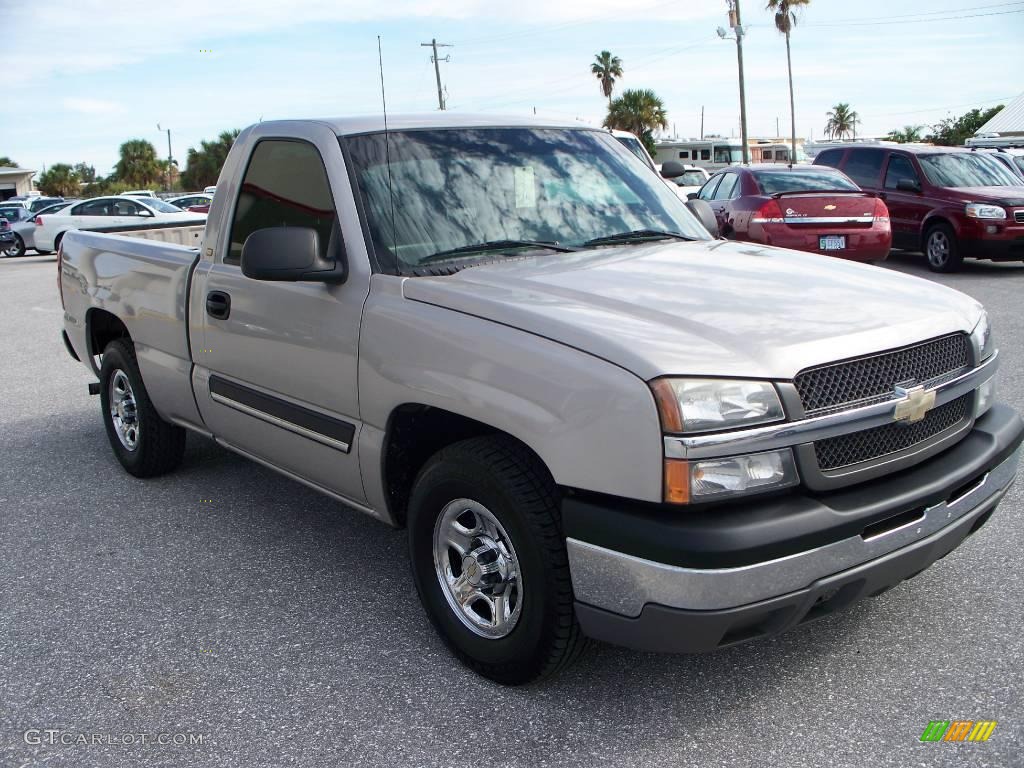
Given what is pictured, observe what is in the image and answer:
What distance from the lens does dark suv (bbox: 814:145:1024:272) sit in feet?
41.3

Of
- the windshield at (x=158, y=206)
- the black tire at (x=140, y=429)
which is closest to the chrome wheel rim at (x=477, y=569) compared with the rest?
the black tire at (x=140, y=429)

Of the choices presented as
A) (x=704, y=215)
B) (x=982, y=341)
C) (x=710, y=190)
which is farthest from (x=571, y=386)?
(x=710, y=190)

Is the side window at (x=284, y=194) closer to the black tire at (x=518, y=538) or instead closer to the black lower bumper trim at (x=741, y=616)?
the black tire at (x=518, y=538)

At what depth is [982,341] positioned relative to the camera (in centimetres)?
330

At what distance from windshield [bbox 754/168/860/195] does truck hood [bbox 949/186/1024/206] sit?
158 centimetres

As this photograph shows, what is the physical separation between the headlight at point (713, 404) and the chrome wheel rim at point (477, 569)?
0.71 metres

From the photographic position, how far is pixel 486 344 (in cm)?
291

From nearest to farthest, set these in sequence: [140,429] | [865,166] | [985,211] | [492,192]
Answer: [492,192]
[140,429]
[985,211]
[865,166]

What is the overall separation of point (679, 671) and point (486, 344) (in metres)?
1.26

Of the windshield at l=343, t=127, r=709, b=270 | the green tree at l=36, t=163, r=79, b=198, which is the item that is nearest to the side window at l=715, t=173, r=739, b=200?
the windshield at l=343, t=127, r=709, b=270

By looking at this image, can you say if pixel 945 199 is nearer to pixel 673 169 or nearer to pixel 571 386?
pixel 673 169

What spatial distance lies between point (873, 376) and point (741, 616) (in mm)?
783

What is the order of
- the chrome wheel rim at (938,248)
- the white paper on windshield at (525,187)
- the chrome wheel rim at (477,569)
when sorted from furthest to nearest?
the chrome wheel rim at (938,248), the white paper on windshield at (525,187), the chrome wheel rim at (477,569)

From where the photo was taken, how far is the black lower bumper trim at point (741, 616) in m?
2.57
